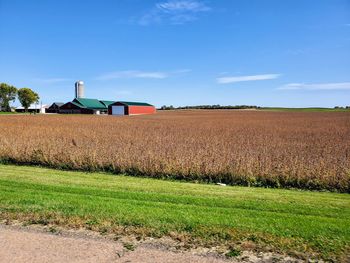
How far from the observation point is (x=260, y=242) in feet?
18.8

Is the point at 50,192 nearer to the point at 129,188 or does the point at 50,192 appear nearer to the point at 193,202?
the point at 129,188

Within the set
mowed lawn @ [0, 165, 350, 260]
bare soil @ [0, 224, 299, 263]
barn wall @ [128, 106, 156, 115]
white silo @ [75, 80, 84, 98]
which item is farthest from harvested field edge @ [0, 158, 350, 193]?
white silo @ [75, 80, 84, 98]

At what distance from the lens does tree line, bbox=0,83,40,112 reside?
5285 inches

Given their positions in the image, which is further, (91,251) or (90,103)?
(90,103)

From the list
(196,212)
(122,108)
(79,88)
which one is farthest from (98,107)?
(196,212)

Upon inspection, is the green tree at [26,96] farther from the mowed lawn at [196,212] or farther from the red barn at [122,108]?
the mowed lawn at [196,212]

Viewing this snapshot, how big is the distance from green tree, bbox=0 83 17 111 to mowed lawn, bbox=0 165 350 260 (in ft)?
449

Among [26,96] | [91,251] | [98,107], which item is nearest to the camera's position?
[91,251]

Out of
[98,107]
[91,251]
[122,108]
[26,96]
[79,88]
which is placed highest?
[79,88]

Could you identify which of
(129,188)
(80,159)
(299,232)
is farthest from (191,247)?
(80,159)

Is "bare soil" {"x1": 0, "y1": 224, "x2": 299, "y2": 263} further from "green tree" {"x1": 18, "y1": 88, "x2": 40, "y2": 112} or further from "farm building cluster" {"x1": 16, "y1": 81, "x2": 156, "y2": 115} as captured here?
"green tree" {"x1": 18, "y1": 88, "x2": 40, "y2": 112}

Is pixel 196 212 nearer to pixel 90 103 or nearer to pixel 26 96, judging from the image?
pixel 90 103

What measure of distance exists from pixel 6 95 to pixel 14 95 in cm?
285

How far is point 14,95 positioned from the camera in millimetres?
137875
